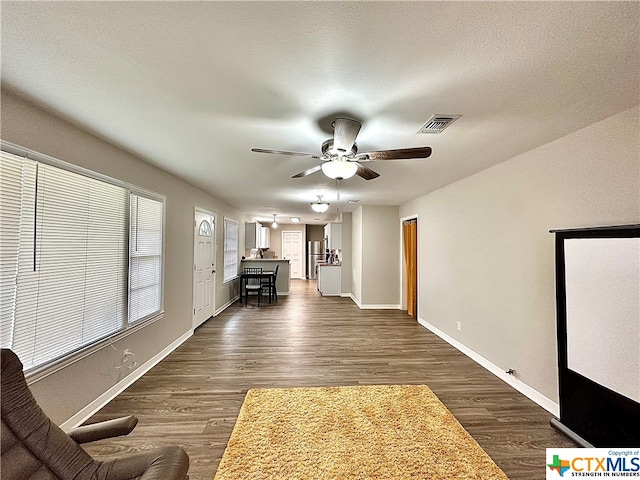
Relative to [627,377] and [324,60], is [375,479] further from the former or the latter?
[324,60]

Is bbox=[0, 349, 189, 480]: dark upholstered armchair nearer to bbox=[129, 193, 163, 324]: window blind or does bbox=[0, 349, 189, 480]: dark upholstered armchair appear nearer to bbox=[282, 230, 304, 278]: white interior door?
bbox=[129, 193, 163, 324]: window blind

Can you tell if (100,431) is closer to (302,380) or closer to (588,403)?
(302,380)

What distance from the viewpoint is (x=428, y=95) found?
5.94ft

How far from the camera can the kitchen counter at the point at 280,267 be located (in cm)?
841

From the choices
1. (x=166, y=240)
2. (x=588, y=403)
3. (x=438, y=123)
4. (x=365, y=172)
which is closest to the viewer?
(x=588, y=403)

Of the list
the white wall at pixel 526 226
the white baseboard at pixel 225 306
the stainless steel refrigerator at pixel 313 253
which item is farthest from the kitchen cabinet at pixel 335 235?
the white wall at pixel 526 226

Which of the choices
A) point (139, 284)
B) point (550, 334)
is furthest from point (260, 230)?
point (550, 334)

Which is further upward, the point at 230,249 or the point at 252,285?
the point at 230,249

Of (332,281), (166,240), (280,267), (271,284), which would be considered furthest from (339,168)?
(280,267)

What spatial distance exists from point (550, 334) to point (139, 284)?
424 centimetres

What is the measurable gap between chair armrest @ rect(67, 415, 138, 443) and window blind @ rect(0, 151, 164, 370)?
33.9 inches

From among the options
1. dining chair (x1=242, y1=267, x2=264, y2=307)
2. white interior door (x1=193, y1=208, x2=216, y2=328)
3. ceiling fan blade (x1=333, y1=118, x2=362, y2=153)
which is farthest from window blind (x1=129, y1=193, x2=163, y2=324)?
dining chair (x1=242, y1=267, x2=264, y2=307)

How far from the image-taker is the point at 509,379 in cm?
309

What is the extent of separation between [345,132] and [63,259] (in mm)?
2348
